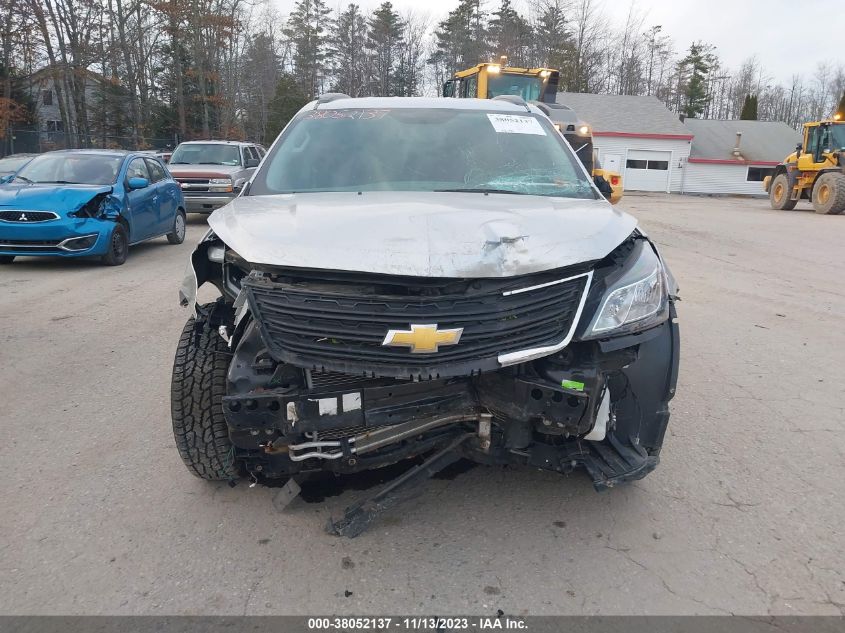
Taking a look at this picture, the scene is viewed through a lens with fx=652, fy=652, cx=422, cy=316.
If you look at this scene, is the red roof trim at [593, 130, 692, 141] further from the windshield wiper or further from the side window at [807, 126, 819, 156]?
the windshield wiper

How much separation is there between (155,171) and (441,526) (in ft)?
34.1

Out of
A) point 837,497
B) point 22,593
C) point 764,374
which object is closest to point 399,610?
point 22,593

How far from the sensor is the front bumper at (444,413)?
99.0 inches

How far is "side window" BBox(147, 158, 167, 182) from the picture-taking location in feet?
37.1

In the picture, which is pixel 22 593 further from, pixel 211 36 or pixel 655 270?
pixel 211 36

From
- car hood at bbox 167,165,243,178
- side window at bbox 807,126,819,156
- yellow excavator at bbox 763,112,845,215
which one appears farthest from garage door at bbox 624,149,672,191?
car hood at bbox 167,165,243,178

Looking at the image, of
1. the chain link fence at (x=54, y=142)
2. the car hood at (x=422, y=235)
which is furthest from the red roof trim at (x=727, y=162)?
the car hood at (x=422, y=235)

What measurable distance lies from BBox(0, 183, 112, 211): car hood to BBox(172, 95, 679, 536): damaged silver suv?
6.95 meters

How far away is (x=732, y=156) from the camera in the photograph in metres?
41.5

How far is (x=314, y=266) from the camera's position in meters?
2.48

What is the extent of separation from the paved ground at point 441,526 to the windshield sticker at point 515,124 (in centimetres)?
208

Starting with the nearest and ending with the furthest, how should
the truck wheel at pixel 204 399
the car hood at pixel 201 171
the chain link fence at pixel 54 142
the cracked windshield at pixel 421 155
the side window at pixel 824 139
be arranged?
the truck wheel at pixel 204 399, the cracked windshield at pixel 421 155, the car hood at pixel 201 171, the side window at pixel 824 139, the chain link fence at pixel 54 142

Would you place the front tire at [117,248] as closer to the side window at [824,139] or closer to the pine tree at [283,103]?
the side window at [824,139]

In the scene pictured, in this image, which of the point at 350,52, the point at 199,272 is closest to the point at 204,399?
the point at 199,272
